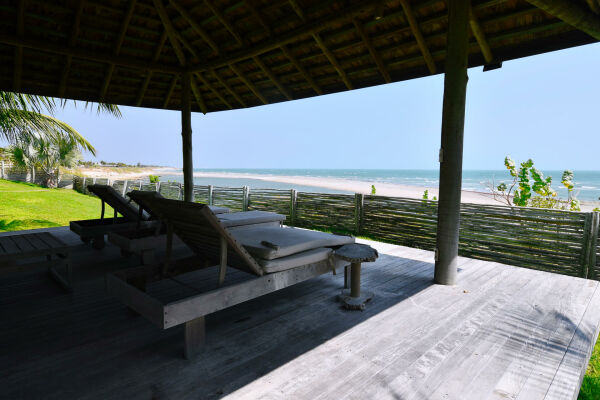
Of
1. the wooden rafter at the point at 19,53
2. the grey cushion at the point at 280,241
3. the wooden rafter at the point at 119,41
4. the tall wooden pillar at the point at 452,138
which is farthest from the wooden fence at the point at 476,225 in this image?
the wooden rafter at the point at 19,53

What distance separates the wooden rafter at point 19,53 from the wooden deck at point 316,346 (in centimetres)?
375

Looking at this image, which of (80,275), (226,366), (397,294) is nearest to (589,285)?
(397,294)

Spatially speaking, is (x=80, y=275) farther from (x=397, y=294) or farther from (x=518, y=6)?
(x=518, y=6)

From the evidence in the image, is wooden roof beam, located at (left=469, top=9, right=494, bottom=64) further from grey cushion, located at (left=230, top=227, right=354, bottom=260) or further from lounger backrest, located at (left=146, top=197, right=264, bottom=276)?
lounger backrest, located at (left=146, top=197, right=264, bottom=276)

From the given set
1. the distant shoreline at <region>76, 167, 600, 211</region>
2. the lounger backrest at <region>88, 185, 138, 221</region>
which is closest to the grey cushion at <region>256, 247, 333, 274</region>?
the lounger backrest at <region>88, 185, 138, 221</region>

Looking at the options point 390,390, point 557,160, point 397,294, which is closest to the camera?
point 390,390

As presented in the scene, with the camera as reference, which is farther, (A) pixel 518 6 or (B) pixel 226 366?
(A) pixel 518 6

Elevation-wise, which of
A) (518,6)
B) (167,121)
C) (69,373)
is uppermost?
(167,121)

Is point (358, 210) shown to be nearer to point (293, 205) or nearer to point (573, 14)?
point (293, 205)

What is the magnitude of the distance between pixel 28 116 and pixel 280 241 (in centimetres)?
972

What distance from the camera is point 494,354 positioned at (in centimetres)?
214

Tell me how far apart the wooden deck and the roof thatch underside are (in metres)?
3.16

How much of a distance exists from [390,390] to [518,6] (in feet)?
14.0

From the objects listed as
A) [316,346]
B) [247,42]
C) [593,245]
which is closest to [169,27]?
[247,42]
